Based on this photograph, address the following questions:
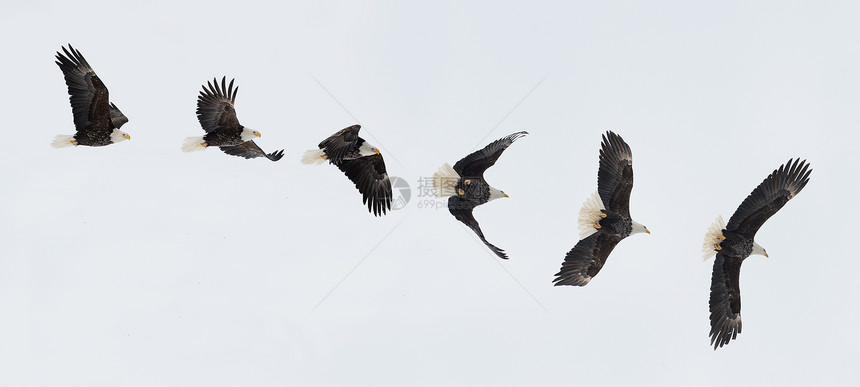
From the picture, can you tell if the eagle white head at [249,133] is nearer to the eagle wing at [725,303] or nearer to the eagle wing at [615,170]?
the eagle wing at [615,170]

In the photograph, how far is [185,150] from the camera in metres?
13.6

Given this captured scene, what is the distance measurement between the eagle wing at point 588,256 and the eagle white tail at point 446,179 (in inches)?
96.1

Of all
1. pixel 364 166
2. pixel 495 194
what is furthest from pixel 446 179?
pixel 364 166

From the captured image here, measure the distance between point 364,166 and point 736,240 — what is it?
6571mm

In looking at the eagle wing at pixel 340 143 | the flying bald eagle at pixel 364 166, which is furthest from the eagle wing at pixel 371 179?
the eagle wing at pixel 340 143

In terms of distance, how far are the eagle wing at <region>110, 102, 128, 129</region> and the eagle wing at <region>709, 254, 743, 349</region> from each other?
430 inches

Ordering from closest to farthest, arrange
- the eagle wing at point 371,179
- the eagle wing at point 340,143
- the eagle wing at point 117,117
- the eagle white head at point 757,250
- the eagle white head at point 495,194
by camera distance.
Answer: the eagle wing at point 340,143
the eagle wing at point 371,179
the eagle white head at point 495,194
the eagle white head at point 757,250
the eagle wing at point 117,117

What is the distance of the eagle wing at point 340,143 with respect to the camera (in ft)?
40.1

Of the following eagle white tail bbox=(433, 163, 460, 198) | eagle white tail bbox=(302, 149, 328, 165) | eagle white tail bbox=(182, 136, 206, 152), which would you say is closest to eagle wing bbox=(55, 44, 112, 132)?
eagle white tail bbox=(182, 136, 206, 152)

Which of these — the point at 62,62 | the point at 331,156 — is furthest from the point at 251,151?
the point at 62,62

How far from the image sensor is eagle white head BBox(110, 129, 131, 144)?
1353cm

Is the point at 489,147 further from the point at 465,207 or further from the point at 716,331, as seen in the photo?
the point at 716,331

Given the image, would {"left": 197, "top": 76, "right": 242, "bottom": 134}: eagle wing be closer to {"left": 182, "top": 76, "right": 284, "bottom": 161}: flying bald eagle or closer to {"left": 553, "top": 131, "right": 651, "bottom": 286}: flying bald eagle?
{"left": 182, "top": 76, "right": 284, "bottom": 161}: flying bald eagle

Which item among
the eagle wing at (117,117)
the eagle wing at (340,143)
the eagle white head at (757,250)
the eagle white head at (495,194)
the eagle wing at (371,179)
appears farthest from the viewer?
the eagle wing at (117,117)
